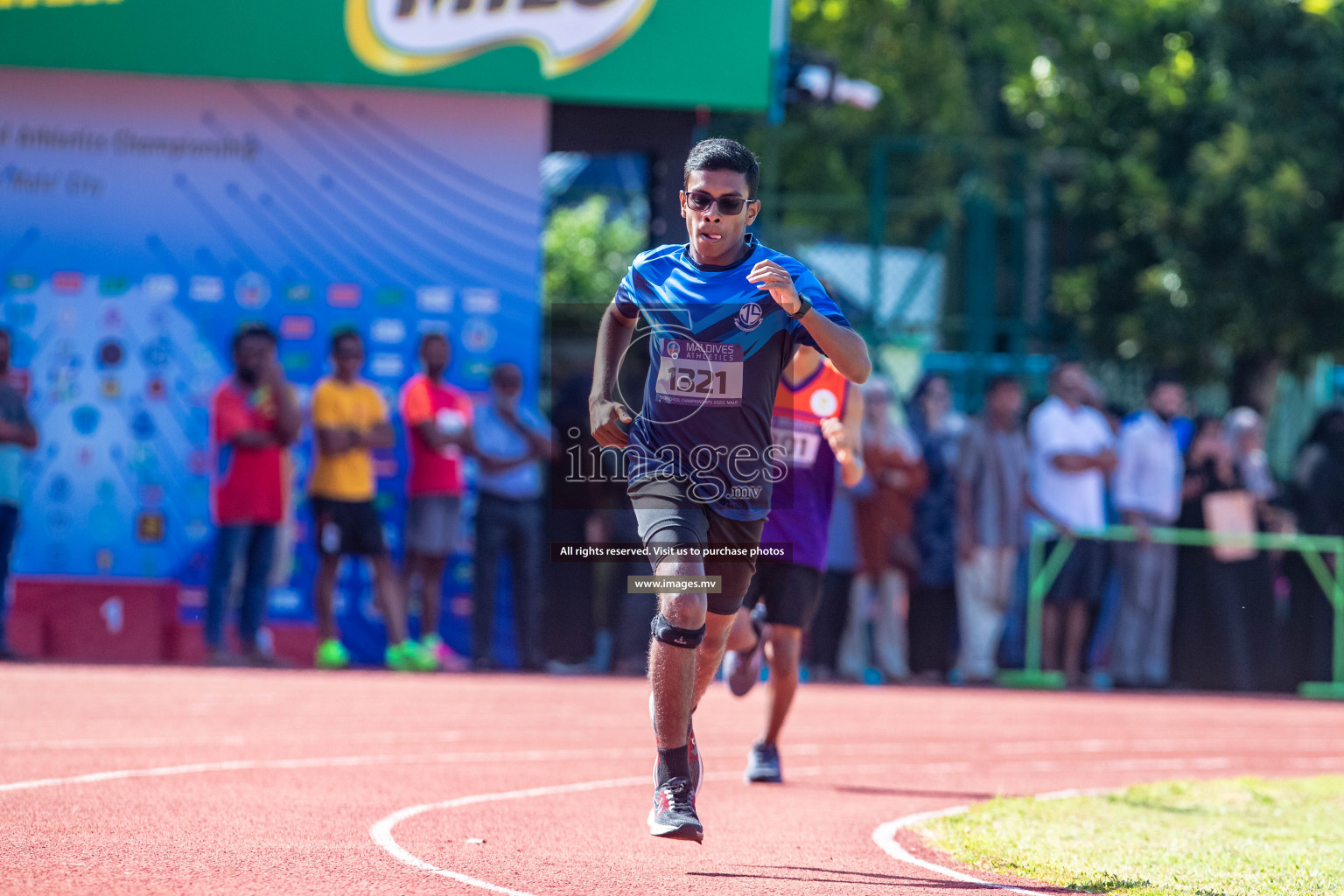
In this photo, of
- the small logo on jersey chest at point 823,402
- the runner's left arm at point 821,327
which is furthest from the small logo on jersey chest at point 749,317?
the small logo on jersey chest at point 823,402

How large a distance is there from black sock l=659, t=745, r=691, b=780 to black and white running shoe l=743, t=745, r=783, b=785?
109 inches

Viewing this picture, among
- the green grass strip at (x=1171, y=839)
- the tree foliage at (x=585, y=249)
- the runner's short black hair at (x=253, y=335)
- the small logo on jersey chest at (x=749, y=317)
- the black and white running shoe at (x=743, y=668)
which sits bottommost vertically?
the green grass strip at (x=1171, y=839)

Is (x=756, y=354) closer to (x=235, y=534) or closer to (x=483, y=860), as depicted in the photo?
(x=483, y=860)

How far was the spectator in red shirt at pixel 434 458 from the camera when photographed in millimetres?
14797

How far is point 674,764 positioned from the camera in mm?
6305

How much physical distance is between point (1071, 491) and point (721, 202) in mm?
10113

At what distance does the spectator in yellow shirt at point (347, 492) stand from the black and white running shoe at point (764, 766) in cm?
611

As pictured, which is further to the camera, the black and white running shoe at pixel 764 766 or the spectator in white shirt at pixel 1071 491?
the spectator in white shirt at pixel 1071 491

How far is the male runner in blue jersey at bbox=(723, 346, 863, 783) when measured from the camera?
355 inches

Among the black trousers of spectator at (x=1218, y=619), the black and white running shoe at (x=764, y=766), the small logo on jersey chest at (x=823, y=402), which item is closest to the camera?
the small logo on jersey chest at (x=823, y=402)

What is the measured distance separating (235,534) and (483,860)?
8.68 m

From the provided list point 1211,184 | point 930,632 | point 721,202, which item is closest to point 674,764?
point 721,202

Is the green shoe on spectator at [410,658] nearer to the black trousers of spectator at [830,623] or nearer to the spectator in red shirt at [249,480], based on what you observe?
the spectator in red shirt at [249,480]

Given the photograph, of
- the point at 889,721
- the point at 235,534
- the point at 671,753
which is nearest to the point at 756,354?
the point at 671,753
